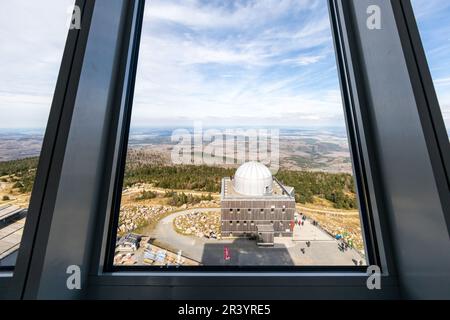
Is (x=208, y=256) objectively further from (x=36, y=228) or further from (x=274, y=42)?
(x=274, y=42)

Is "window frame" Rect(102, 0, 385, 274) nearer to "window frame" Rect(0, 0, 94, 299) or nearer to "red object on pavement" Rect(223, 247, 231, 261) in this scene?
"red object on pavement" Rect(223, 247, 231, 261)

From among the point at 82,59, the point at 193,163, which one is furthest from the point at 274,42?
the point at 82,59

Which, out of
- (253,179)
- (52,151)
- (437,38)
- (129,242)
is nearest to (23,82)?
(52,151)

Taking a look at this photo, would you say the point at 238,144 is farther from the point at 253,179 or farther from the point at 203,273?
the point at 203,273

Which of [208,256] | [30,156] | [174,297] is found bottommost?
Answer: [174,297]

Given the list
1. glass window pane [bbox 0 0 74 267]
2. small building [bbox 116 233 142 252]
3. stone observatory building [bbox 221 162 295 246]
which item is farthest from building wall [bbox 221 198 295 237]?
glass window pane [bbox 0 0 74 267]

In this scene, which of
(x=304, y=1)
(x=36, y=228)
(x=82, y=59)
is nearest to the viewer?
(x=36, y=228)
